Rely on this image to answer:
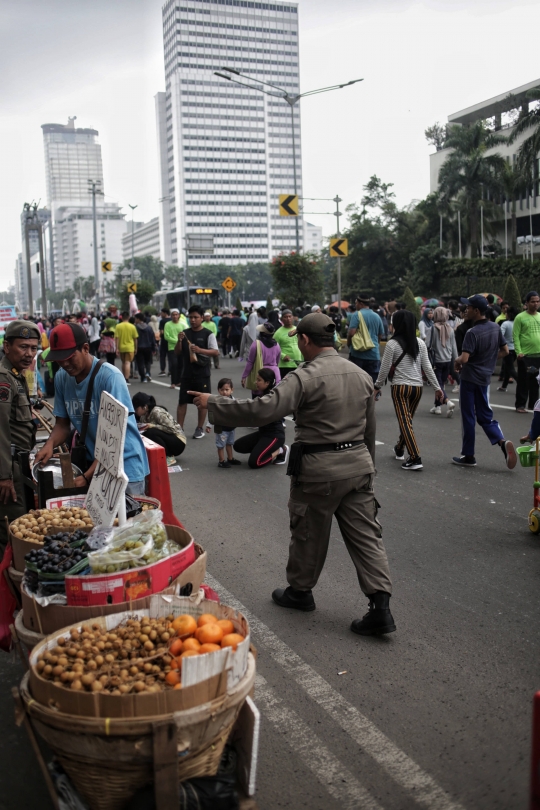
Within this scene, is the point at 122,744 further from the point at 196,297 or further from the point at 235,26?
the point at 235,26

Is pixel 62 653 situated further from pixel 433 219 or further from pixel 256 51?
pixel 256 51

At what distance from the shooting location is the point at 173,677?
9.33 ft

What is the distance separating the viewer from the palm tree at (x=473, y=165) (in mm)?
54188

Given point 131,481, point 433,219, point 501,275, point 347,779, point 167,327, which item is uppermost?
point 433,219

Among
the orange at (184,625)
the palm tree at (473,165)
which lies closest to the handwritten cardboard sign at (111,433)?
the orange at (184,625)

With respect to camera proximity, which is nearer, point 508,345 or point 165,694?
point 165,694

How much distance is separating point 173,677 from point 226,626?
0.43 m

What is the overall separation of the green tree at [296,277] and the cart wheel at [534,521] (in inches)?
1246

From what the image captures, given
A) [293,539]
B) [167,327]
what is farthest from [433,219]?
[293,539]

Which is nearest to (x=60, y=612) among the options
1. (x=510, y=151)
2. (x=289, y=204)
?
(x=289, y=204)

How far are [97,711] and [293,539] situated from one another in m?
2.17

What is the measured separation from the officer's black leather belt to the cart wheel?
260 centimetres

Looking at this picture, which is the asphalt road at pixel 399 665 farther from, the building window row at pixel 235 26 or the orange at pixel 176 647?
the building window row at pixel 235 26

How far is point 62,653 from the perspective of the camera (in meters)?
3.02
